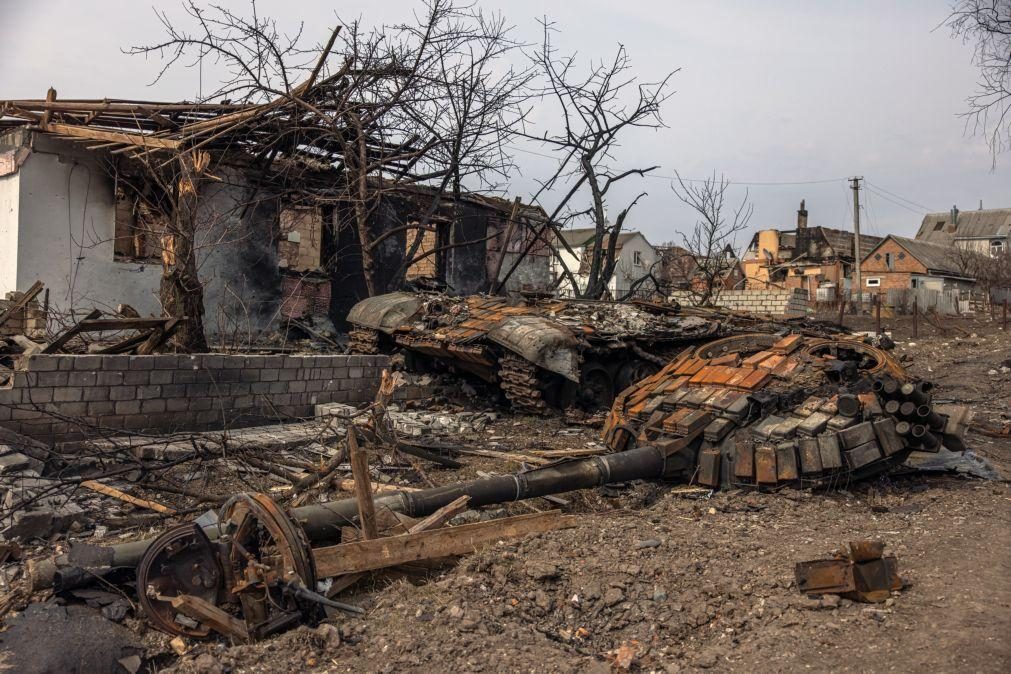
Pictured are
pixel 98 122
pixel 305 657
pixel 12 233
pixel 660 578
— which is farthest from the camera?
pixel 98 122

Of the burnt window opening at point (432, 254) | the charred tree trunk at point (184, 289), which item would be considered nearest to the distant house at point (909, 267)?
the burnt window opening at point (432, 254)

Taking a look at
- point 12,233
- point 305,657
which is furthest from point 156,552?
point 12,233

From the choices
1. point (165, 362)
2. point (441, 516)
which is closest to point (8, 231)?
point (165, 362)

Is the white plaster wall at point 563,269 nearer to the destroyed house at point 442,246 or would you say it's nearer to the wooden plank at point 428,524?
the destroyed house at point 442,246

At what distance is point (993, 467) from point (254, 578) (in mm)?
6683

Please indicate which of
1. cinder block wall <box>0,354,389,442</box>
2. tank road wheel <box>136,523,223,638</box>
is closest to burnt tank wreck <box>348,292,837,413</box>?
cinder block wall <box>0,354,389,442</box>

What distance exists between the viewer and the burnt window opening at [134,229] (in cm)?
1345

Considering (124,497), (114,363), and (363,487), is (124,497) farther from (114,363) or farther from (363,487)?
(114,363)

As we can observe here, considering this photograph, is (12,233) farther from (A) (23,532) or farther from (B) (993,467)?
(B) (993,467)

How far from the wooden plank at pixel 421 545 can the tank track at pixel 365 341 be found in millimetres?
7407

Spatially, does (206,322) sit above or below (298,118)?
below

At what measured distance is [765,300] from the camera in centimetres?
2308

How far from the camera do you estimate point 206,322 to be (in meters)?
14.5

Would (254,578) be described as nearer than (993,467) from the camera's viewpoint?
Yes
